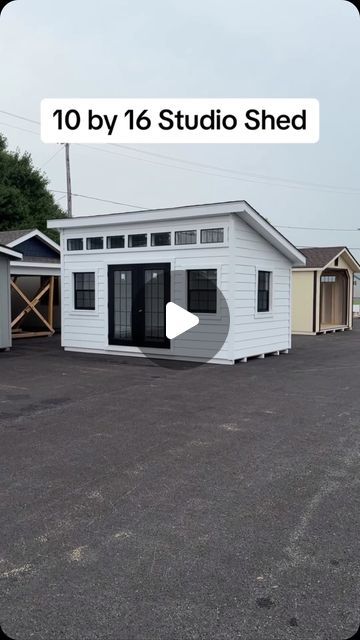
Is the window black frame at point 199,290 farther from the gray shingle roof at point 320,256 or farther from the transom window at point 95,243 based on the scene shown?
the gray shingle roof at point 320,256

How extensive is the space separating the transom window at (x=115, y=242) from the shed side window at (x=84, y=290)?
0.87 m

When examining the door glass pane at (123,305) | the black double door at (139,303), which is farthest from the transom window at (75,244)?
the door glass pane at (123,305)

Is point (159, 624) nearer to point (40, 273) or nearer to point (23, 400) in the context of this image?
point (23, 400)

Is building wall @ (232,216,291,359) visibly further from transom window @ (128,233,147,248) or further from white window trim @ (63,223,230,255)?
transom window @ (128,233,147,248)

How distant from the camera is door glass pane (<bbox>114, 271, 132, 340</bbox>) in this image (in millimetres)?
11602

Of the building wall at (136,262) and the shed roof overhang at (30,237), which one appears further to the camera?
the shed roof overhang at (30,237)

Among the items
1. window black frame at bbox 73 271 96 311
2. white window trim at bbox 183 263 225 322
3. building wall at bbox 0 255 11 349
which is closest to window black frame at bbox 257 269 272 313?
white window trim at bbox 183 263 225 322

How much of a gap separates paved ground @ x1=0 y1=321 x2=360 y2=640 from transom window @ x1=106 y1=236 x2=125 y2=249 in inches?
214

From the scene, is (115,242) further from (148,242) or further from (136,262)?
(148,242)

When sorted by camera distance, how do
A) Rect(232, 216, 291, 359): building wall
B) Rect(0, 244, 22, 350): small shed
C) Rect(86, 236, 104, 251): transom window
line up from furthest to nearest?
1. Rect(0, 244, 22, 350): small shed
2. Rect(86, 236, 104, 251): transom window
3. Rect(232, 216, 291, 359): building wall

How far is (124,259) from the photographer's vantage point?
1164cm

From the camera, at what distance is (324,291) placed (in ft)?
71.9

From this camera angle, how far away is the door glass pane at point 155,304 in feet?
36.5

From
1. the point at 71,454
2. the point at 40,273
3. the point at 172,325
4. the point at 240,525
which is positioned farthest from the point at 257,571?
the point at 40,273
